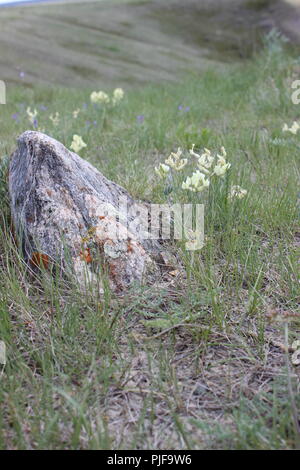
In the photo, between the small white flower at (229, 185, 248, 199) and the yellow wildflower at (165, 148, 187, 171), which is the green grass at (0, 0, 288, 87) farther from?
the small white flower at (229, 185, 248, 199)

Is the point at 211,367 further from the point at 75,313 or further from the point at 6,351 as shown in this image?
the point at 6,351

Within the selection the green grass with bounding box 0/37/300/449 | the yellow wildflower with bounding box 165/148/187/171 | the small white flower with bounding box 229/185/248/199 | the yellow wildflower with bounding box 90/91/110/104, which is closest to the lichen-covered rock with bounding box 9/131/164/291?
the green grass with bounding box 0/37/300/449

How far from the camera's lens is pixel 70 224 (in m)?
1.76

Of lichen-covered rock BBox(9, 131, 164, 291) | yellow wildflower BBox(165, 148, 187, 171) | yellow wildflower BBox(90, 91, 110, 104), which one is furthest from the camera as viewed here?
yellow wildflower BBox(90, 91, 110, 104)

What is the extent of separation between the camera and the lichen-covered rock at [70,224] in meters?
1.71

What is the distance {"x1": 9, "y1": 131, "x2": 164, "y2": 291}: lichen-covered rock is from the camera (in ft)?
5.59

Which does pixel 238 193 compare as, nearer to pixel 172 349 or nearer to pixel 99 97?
pixel 172 349

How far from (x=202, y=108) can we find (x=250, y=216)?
9.85ft

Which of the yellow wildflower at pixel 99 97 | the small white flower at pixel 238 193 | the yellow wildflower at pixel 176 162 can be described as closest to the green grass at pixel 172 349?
the small white flower at pixel 238 193

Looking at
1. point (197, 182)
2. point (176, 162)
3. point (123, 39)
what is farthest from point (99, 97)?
point (123, 39)

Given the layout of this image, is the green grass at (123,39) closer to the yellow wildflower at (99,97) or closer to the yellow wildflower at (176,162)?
the yellow wildflower at (99,97)

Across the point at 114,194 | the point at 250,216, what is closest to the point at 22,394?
the point at 114,194
